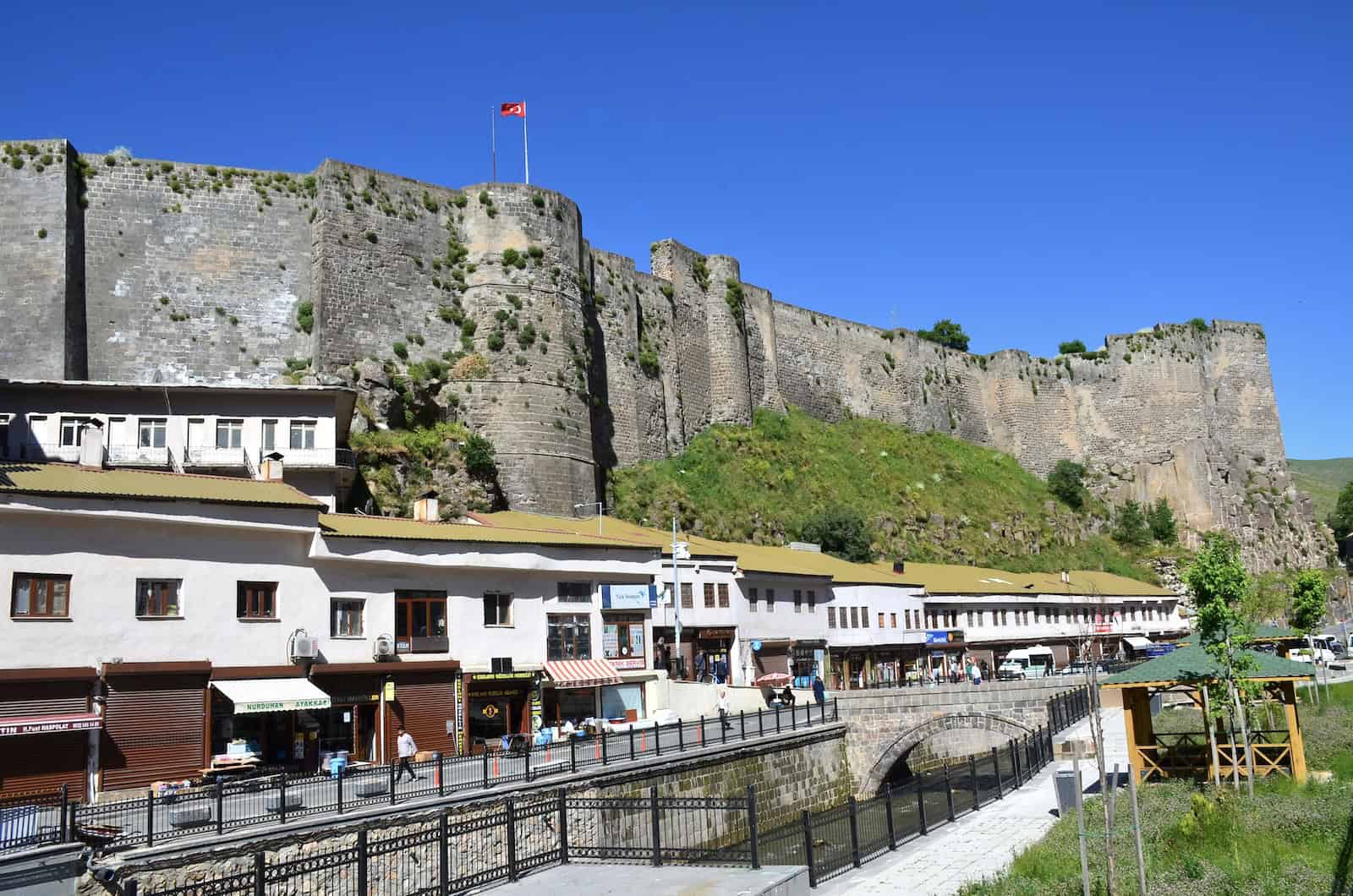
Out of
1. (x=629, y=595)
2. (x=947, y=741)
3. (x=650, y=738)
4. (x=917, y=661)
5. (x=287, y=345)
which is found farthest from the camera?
(x=917, y=661)

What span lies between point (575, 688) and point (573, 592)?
326 cm

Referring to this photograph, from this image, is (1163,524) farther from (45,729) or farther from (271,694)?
(45,729)

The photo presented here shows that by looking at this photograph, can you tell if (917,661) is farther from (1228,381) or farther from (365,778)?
(1228,381)

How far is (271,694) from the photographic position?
2927cm

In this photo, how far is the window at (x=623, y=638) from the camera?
4047cm

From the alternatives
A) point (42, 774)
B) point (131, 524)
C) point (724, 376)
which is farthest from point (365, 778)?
point (724, 376)

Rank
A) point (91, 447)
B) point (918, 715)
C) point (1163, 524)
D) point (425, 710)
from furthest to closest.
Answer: point (1163, 524) < point (918, 715) < point (91, 447) < point (425, 710)

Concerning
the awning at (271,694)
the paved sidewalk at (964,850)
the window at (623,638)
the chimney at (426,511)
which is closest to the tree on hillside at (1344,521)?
the window at (623,638)

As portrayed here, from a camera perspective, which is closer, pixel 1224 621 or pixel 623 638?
pixel 1224 621

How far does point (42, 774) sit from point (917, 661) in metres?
44.1

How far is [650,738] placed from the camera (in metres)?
32.1

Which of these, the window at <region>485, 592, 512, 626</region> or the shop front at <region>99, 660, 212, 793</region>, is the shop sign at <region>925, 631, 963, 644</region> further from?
the shop front at <region>99, 660, 212, 793</region>

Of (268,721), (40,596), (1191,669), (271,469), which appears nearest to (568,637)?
(271,469)

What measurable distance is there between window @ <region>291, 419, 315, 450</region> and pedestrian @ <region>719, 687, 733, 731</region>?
1705 centimetres
